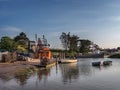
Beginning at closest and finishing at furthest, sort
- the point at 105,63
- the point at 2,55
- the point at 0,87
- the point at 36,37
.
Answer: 1. the point at 0,87
2. the point at 2,55
3. the point at 105,63
4. the point at 36,37

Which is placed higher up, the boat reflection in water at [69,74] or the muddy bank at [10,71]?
the muddy bank at [10,71]

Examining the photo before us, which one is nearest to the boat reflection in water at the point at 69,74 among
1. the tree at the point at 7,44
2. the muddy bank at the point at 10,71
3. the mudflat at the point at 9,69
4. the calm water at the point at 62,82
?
the calm water at the point at 62,82

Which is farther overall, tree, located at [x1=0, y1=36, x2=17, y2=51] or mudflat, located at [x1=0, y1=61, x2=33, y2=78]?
tree, located at [x1=0, y1=36, x2=17, y2=51]

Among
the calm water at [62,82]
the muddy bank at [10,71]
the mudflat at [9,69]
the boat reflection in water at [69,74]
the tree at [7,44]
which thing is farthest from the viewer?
the tree at [7,44]

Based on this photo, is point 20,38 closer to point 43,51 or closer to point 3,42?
point 3,42

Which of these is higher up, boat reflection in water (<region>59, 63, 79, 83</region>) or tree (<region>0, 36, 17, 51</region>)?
tree (<region>0, 36, 17, 51</region>)

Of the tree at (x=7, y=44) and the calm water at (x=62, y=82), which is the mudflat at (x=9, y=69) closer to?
the calm water at (x=62, y=82)

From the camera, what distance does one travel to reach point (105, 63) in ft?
327

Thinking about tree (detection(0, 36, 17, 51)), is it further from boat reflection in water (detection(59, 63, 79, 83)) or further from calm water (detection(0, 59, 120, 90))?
calm water (detection(0, 59, 120, 90))

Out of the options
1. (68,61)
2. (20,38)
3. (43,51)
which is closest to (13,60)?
(43,51)

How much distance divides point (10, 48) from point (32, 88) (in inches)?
3712

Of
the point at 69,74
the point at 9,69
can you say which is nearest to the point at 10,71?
the point at 9,69

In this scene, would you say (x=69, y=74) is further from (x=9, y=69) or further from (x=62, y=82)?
(x=62, y=82)

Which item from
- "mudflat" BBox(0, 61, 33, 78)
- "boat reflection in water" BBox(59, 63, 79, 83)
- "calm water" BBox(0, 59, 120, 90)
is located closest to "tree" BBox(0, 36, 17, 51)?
"boat reflection in water" BBox(59, 63, 79, 83)
